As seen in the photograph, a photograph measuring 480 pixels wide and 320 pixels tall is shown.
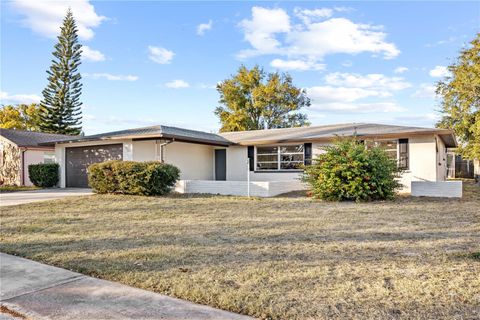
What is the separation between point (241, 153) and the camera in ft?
61.6

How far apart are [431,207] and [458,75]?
594 inches

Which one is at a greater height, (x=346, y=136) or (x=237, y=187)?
(x=346, y=136)

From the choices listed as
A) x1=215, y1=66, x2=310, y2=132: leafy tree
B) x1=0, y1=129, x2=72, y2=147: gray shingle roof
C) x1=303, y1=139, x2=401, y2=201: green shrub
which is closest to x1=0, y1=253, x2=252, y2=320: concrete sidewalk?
x1=303, y1=139, x2=401, y2=201: green shrub

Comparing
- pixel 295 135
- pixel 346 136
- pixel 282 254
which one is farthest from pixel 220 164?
pixel 282 254

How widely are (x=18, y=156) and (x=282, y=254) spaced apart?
20906mm

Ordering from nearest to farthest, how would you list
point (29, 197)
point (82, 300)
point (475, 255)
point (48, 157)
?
point (82, 300) < point (475, 255) < point (29, 197) < point (48, 157)

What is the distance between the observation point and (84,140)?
55.0 ft

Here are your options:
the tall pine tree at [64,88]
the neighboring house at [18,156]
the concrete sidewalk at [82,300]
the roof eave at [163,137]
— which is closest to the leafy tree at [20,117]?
the tall pine tree at [64,88]

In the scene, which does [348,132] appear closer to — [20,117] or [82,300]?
[82,300]

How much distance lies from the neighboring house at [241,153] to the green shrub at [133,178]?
1731 millimetres

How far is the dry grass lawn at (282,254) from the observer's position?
3209 mm

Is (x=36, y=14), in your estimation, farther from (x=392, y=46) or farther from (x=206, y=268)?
(x=392, y=46)

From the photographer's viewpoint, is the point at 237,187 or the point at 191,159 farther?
the point at 191,159

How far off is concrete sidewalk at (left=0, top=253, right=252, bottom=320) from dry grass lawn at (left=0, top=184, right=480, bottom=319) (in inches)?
7.4
